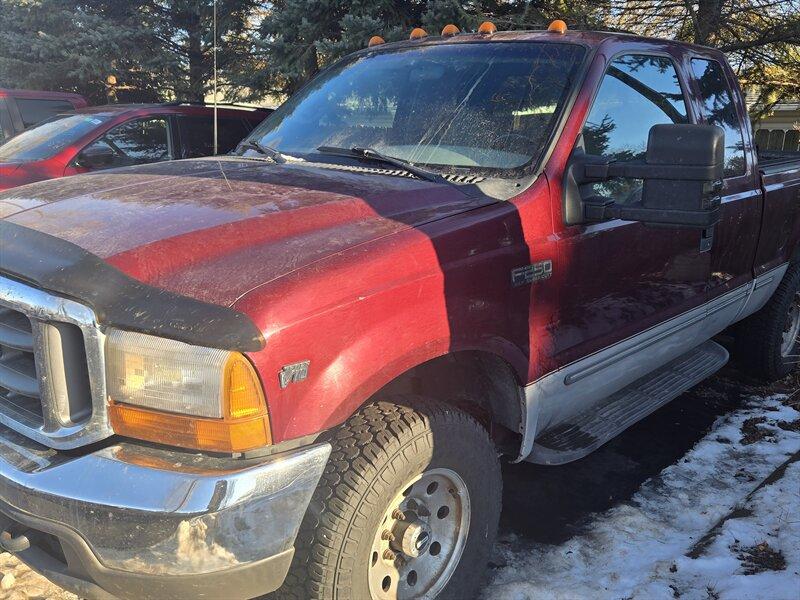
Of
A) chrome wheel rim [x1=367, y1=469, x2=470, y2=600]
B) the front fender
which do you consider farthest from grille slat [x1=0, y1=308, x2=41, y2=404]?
chrome wheel rim [x1=367, y1=469, x2=470, y2=600]

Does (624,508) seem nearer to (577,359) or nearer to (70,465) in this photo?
(577,359)

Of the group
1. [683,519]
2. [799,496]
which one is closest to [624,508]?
[683,519]

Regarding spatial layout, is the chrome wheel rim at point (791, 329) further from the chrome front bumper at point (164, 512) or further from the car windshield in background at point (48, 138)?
the car windshield in background at point (48, 138)

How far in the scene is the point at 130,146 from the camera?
6906mm

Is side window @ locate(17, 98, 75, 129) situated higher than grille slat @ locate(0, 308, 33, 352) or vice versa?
side window @ locate(17, 98, 75, 129)

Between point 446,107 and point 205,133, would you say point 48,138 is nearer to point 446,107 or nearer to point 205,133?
point 205,133

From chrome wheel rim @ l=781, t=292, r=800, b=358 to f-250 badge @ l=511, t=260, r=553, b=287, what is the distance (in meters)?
3.20

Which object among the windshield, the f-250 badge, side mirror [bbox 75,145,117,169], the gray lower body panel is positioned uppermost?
the windshield

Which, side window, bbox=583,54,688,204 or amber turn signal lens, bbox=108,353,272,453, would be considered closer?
amber turn signal lens, bbox=108,353,272,453

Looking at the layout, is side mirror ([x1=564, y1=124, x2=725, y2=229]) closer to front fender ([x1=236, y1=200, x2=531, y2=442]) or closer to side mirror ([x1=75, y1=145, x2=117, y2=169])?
front fender ([x1=236, y1=200, x2=531, y2=442])

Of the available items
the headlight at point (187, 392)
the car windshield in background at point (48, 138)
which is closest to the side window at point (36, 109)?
the car windshield in background at point (48, 138)

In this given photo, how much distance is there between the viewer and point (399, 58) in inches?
141

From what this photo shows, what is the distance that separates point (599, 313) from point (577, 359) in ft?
0.76

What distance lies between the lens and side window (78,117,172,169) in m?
6.61
